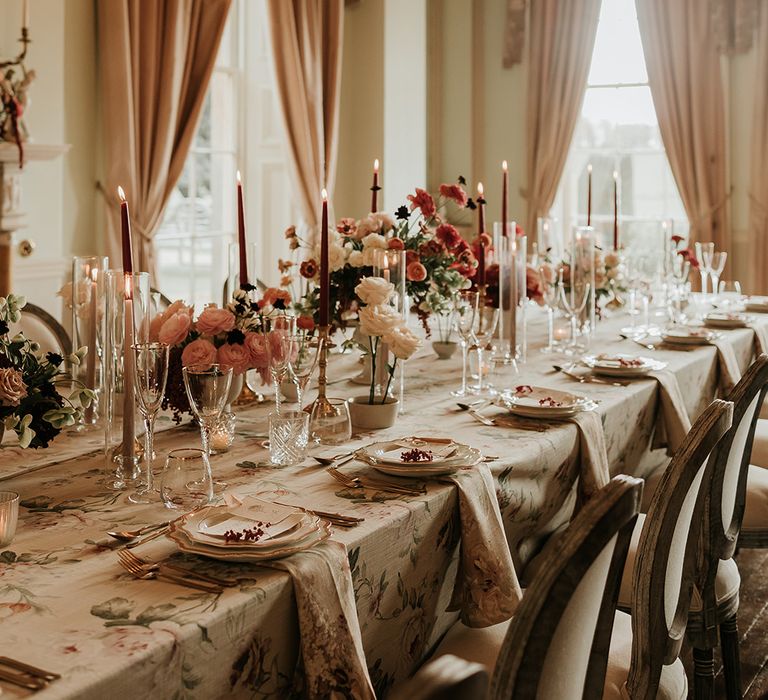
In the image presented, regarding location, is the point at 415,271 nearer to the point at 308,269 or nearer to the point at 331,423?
the point at 308,269

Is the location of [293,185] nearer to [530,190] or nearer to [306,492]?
[530,190]

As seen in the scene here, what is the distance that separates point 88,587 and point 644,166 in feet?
21.0

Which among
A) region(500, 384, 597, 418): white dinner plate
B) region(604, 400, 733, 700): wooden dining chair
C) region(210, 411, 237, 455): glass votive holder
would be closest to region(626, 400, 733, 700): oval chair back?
region(604, 400, 733, 700): wooden dining chair

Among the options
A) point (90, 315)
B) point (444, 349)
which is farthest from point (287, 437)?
point (444, 349)

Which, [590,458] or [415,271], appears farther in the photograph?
[415,271]

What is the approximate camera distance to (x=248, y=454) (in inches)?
69.3

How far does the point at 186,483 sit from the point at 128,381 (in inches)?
9.9

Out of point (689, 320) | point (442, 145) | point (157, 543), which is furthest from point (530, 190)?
point (157, 543)

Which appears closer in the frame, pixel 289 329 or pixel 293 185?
pixel 289 329

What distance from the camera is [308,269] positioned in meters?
2.41

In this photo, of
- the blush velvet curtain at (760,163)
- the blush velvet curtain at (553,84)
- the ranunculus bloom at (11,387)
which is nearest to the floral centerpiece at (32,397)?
the ranunculus bloom at (11,387)

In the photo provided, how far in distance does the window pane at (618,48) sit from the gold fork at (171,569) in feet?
21.0

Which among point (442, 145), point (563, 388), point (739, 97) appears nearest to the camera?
point (563, 388)

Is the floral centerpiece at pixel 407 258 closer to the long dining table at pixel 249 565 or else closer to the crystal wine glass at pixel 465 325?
the crystal wine glass at pixel 465 325
